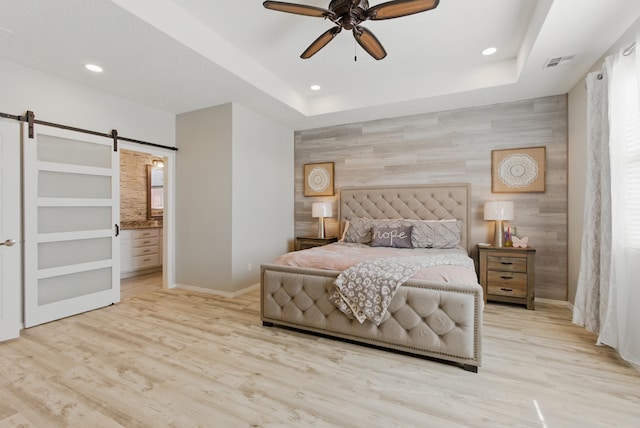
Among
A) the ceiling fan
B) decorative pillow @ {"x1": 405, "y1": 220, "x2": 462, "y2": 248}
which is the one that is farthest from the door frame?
decorative pillow @ {"x1": 405, "y1": 220, "x2": 462, "y2": 248}

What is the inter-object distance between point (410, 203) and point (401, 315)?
7.85 feet

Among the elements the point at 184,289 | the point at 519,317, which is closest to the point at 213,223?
the point at 184,289

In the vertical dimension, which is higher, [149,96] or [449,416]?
[149,96]

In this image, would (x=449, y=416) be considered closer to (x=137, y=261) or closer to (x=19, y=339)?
(x=19, y=339)

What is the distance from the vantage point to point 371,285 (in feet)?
7.93

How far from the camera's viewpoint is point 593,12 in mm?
2139

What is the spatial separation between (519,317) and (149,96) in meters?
5.19

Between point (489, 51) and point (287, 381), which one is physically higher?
point (489, 51)

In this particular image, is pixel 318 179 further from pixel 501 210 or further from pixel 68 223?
pixel 68 223

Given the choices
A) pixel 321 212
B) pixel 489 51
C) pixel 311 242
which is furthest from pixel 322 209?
pixel 489 51

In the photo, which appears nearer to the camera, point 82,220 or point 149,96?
point 82,220

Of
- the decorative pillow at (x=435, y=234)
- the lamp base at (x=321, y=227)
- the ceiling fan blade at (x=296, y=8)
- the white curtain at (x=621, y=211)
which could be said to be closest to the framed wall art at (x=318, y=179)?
the lamp base at (x=321, y=227)

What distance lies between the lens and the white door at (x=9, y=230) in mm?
2666

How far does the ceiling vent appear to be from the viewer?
110 inches
